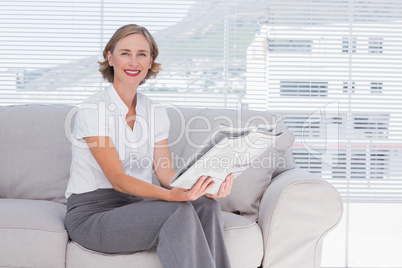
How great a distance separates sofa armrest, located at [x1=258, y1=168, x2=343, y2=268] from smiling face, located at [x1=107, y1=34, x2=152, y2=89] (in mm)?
831

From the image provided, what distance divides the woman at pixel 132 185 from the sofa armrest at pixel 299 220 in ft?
1.10

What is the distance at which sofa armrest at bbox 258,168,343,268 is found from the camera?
6.84ft

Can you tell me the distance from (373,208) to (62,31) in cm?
328

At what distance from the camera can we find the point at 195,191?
5.63 ft

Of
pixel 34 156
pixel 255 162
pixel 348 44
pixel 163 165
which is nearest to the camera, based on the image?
pixel 163 165

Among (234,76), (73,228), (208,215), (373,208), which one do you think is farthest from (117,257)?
(373,208)

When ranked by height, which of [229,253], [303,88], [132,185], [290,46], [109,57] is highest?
[290,46]

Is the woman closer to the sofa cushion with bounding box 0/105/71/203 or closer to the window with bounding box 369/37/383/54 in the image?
the sofa cushion with bounding box 0/105/71/203

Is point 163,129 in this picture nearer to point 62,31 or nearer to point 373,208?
point 62,31

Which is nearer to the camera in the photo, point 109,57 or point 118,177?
point 118,177

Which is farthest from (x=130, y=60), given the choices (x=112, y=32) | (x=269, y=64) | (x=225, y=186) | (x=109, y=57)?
(x=269, y=64)

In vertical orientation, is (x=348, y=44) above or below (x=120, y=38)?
above

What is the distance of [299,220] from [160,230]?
2.23ft

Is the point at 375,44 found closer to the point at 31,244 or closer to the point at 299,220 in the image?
the point at 299,220
